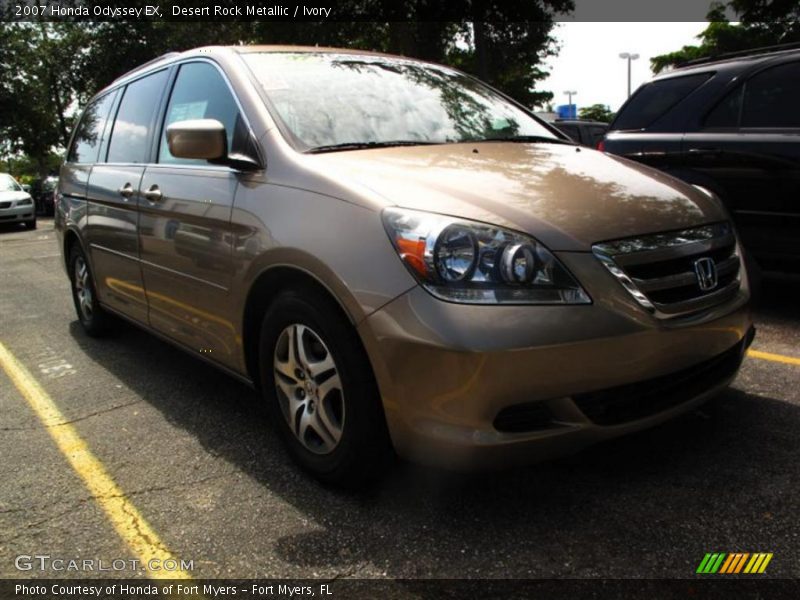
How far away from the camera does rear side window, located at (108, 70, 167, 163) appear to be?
12.4 feet

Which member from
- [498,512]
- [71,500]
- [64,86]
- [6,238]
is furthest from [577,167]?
[64,86]

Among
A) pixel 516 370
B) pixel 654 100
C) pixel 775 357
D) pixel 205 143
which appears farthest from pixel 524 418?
pixel 654 100

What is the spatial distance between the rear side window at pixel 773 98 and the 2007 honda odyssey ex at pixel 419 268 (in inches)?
77.4

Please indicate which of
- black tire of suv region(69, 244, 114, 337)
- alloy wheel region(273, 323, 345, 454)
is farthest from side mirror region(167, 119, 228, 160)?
black tire of suv region(69, 244, 114, 337)

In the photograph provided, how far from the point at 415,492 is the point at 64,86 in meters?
34.4

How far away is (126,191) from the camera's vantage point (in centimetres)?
371

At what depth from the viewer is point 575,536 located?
7.20 feet

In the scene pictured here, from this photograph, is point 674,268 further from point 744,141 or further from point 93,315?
point 93,315

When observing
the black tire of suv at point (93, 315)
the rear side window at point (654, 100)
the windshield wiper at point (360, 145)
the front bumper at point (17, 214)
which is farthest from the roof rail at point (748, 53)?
the front bumper at point (17, 214)

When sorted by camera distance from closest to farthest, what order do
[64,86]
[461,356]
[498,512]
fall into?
[461,356]
[498,512]
[64,86]

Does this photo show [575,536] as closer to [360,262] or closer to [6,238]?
[360,262]

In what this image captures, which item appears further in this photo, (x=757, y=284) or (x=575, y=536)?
(x=757, y=284)

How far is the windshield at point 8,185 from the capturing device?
17.4 meters

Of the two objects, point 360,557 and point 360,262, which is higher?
point 360,262
